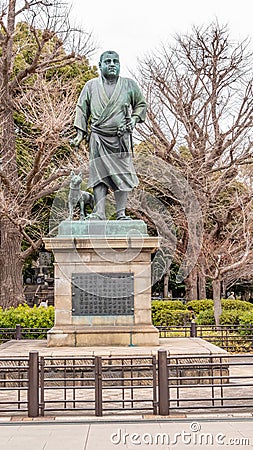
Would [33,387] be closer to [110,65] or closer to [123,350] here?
[123,350]

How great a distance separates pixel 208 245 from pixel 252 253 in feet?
8.20

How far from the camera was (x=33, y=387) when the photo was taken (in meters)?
7.93

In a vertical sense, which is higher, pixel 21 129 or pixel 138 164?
pixel 21 129

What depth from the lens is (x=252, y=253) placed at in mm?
21688

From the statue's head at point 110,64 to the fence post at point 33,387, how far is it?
6.18 meters

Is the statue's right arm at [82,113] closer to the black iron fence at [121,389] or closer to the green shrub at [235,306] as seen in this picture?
the black iron fence at [121,389]

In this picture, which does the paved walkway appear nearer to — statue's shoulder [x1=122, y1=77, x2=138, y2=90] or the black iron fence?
the black iron fence

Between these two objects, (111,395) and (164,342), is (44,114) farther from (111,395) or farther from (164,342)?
(111,395)

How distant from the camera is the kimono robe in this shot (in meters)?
12.1

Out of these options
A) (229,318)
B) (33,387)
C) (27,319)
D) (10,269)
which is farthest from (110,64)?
(10,269)

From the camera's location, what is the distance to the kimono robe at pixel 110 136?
476 inches

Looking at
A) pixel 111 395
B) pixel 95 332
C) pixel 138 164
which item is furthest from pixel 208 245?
pixel 111 395

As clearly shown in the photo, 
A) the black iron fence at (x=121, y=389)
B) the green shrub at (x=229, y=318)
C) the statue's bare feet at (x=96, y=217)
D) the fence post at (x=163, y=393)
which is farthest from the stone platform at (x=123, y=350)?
the green shrub at (x=229, y=318)

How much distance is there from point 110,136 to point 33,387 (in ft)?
18.9
